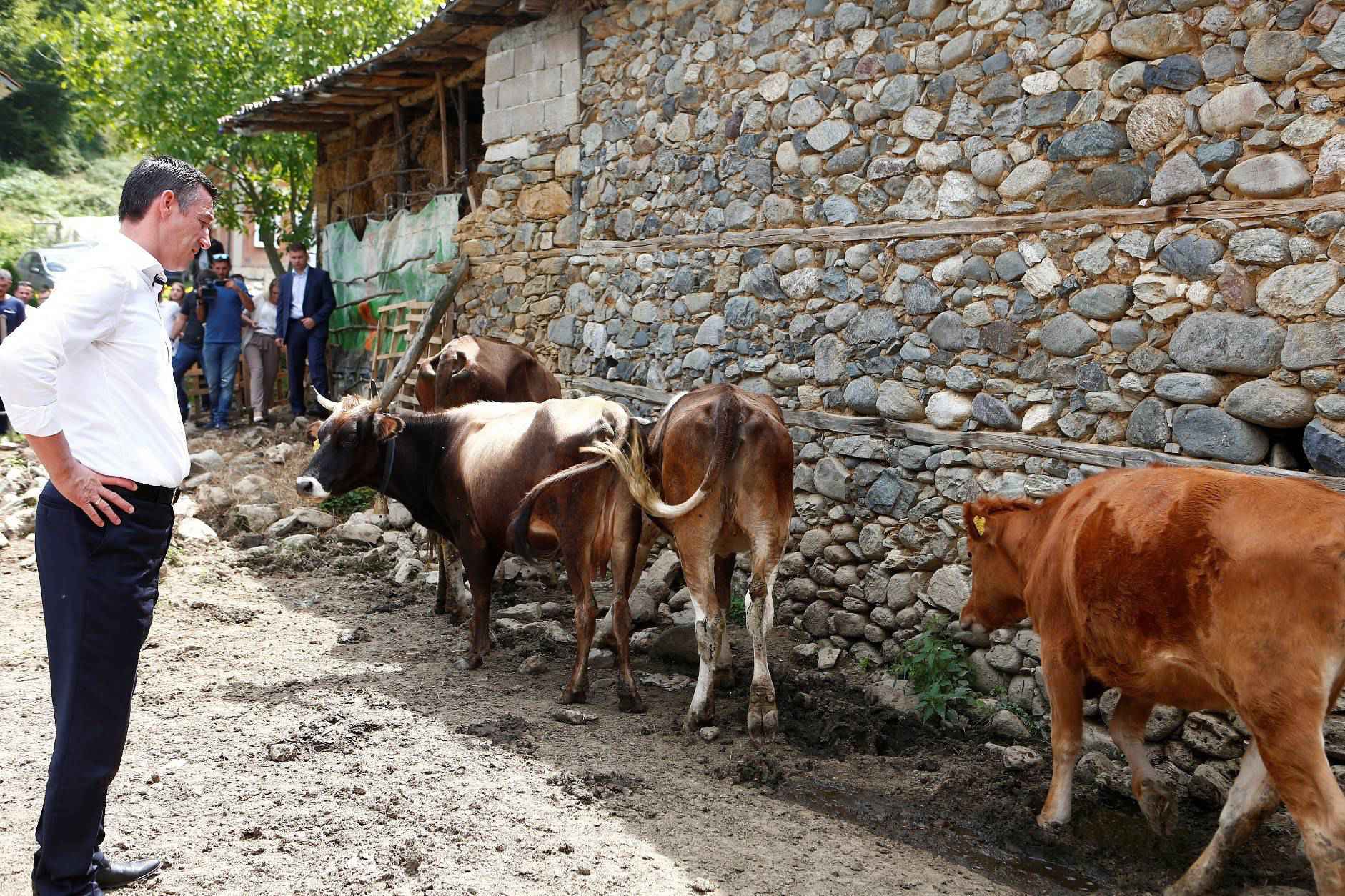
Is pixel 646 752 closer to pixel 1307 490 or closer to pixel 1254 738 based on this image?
pixel 1254 738

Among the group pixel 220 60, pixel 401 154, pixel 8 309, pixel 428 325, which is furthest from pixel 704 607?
pixel 220 60

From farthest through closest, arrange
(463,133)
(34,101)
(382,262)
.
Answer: (34,101) < (382,262) < (463,133)

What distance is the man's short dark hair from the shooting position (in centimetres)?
341

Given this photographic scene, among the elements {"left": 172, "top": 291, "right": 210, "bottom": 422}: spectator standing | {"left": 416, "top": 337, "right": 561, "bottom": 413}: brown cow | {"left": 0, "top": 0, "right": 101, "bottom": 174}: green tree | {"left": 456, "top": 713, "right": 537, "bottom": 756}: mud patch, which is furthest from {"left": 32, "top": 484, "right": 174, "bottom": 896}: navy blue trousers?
{"left": 0, "top": 0, "right": 101, "bottom": 174}: green tree

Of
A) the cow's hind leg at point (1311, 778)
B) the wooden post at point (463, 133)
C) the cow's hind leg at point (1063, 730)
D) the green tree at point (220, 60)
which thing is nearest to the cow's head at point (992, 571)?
the cow's hind leg at point (1063, 730)

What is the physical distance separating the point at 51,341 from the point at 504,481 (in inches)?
136

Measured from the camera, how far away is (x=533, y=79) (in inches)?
380

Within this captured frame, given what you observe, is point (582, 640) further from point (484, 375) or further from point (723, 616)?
point (484, 375)

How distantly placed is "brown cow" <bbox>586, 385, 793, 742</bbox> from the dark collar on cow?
6.48 feet

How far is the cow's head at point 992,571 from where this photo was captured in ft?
16.2

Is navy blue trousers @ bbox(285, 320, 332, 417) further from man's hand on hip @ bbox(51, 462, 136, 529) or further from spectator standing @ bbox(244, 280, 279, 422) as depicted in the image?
man's hand on hip @ bbox(51, 462, 136, 529)

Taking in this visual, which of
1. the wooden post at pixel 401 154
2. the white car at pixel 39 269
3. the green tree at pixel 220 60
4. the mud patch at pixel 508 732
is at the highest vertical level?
the green tree at pixel 220 60

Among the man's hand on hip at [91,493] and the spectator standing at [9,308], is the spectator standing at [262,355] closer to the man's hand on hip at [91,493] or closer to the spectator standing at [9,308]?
the spectator standing at [9,308]

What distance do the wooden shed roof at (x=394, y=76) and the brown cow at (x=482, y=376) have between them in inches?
125
